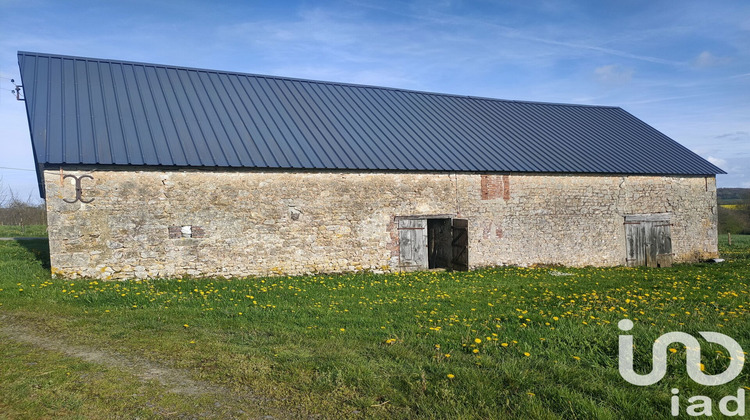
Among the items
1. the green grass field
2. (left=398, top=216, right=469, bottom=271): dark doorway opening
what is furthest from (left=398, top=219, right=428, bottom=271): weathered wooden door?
the green grass field

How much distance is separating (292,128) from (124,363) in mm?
9909

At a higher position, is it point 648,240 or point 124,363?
point 124,363

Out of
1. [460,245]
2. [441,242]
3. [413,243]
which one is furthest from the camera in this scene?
[441,242]

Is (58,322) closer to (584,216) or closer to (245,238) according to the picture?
(245,238)

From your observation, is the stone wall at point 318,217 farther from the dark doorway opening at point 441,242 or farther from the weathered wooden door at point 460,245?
the dark doorway opening at point 441,242

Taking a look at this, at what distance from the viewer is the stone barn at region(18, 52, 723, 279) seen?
10.9 metres

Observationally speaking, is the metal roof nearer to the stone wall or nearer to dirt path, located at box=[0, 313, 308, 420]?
the stone wall

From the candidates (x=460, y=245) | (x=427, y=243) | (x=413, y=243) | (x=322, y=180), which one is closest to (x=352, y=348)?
(x=322, y=180)

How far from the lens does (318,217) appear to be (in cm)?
1258

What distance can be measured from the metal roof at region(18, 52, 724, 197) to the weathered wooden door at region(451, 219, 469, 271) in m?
1.63

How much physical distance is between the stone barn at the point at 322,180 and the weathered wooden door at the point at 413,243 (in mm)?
33

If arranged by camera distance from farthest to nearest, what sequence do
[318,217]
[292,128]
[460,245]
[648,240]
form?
[648,240] < [460,245] < [292,128] < [318,217]

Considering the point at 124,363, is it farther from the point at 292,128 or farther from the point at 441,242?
the point at 441,242

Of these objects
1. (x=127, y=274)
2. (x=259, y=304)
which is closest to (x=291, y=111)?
(x=127, y=274)
